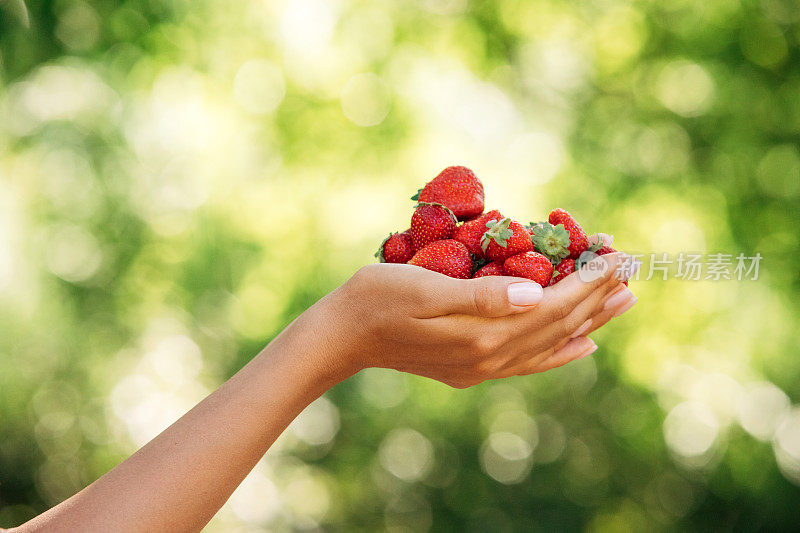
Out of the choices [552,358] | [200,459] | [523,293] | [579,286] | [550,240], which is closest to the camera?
[200,459]

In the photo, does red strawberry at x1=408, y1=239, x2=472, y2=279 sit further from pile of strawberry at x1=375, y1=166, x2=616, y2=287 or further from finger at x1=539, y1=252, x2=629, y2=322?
finger at x1=539, y1=252, x2=629, y2=322

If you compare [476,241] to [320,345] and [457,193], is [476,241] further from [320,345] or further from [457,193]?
[320,345]

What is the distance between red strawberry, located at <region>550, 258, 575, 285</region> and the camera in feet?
4.13

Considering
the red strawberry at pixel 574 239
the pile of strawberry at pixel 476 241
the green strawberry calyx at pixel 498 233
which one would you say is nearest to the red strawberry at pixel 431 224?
the pile of strawberry at pixel 476 241

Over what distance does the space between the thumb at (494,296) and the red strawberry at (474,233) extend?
260 mm

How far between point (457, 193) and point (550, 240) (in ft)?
0.90

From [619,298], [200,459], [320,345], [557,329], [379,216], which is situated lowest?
[200,459]

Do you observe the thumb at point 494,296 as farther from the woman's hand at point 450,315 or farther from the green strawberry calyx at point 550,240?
the green strawberry calyx at point 550,240

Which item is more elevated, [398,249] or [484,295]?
[398,249]

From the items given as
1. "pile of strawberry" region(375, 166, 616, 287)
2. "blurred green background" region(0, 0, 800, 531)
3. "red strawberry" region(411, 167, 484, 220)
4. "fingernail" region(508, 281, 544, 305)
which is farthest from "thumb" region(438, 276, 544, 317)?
"blurred green background" region(0, 0, 800, 531)

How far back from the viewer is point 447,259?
124cm

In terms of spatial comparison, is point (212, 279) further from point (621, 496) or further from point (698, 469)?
point (698, 469)

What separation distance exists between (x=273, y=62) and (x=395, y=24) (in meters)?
0.59

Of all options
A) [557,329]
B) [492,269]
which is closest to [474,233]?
[492,269]
